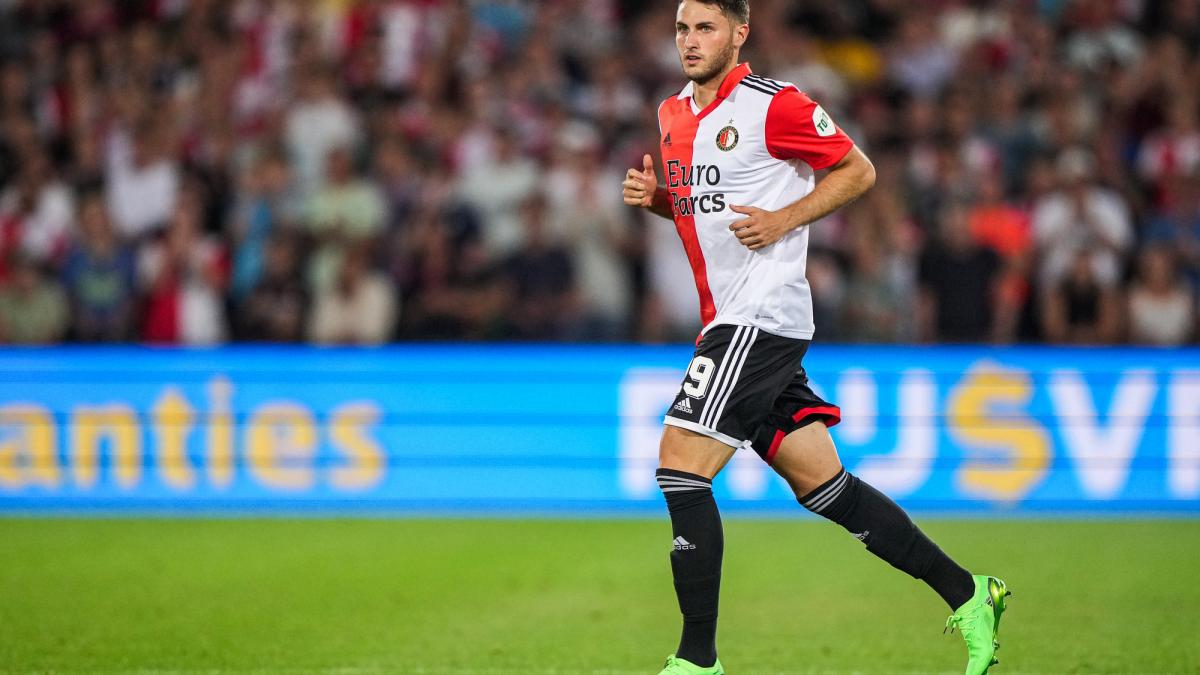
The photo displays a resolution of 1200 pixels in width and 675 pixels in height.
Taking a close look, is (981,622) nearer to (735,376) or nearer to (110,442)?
(735,376)

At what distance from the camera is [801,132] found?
16.3ft

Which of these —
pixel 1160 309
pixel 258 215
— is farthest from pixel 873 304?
pixel 258 215

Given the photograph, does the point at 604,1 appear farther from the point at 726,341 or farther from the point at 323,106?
the point at 726,341

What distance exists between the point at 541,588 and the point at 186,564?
202 cm

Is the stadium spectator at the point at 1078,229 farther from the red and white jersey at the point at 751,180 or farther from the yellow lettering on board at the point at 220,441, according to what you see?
the red and white jersey at the point at 751,180

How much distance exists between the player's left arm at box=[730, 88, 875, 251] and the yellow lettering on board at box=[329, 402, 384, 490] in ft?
20.0

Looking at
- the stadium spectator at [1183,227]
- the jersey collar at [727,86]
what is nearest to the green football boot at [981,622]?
the jersey collar at [727,86]

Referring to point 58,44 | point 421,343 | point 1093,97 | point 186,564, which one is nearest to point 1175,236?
point 1093,97

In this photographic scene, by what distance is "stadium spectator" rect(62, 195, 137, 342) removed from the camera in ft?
38.2

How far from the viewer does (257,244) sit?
1205cm

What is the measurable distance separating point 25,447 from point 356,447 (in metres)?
2.22

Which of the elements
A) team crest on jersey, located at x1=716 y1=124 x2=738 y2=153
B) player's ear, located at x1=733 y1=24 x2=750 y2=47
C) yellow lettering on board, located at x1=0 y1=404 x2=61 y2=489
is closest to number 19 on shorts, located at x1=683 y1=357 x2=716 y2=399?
team crest on jersey, located at x1=716 y1=124 x2=738 y2=153

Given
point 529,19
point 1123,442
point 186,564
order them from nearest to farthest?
point 186,564 < point 1123,442 < point 529,19

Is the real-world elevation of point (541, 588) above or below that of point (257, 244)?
below
